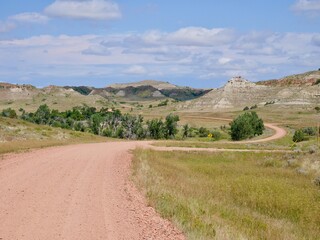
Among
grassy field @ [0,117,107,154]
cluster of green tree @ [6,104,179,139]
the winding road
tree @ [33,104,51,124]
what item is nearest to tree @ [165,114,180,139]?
cluster of green tree @ [6,104,179,139]

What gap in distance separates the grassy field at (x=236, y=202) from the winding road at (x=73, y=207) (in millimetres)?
622

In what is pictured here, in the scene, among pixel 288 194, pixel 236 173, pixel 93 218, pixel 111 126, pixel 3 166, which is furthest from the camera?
pixel 111 126

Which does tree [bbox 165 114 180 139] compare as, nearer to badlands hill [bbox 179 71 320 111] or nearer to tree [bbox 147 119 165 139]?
tree [bbox 147 119 165 139]

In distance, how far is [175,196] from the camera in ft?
46.6

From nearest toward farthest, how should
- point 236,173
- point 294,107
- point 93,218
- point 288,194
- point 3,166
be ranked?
point 93,218 → point 288,194 → point 3,166 → point 236,173 → point 294,107

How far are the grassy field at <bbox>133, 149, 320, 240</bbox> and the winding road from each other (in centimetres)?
62

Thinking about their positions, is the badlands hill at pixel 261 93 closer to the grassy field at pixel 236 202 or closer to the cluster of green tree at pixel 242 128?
the cluster of green tree at pixel 242 128

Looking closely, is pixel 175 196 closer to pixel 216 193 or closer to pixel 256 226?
pixel 256 226

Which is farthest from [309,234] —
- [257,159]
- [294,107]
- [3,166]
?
[294,107]

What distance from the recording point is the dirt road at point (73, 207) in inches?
375

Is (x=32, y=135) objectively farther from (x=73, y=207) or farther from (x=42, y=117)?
(x=42, y=117)

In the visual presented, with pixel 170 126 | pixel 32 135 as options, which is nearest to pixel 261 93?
pixel 170 126

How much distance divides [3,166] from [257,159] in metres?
20.9

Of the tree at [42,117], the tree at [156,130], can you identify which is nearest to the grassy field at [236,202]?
the tree at [156,130]
